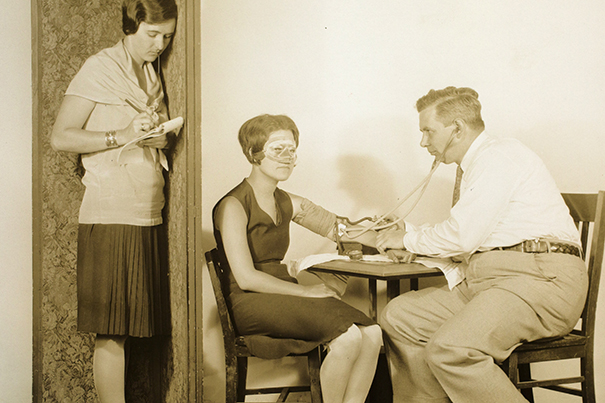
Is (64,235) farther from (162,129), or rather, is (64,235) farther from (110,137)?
(162,129)

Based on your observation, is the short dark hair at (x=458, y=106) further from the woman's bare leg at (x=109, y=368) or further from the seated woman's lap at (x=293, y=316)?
the woman's bare leg at (x=109, y=368)

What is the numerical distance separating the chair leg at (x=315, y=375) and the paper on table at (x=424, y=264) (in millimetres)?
446

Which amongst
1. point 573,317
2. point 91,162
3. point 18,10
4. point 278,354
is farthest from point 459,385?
point 18,10

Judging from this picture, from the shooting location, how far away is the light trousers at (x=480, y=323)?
2.16 meters

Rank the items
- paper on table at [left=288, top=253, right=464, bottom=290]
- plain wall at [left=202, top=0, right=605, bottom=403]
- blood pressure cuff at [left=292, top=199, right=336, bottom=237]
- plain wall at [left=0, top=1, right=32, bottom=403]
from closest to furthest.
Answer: paper on table at [left=288, top=253, right=464, bottom=290]
plain wall at [left=0, top=1, right=32, bottom=403]
blood pressure cuff at [left=292, top=199, right=336, bottom=237]
plain wall at [left=202, top=0, right=605, bottom=403]

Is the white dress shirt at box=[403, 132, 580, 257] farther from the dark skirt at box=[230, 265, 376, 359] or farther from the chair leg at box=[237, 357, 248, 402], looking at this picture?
the chair leg at box=[237, 357, 248, 402]

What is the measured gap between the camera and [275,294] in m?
2.40

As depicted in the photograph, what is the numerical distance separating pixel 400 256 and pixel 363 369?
61 centimetres

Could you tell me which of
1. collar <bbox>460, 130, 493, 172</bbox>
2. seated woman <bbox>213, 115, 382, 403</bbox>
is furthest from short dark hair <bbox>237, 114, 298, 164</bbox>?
collar <bbox>460, 130, 493, 172</bbox>

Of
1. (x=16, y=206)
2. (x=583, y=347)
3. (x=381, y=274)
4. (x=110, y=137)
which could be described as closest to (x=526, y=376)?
(x=583, y=347)

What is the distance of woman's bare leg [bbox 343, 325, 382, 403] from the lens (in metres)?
2.31

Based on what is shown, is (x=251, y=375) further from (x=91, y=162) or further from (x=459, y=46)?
(x=459, y=46)

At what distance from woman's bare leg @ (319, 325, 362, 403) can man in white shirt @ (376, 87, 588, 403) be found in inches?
12.0

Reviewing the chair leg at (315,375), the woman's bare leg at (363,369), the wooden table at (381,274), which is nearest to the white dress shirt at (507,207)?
the wooden table at (381,274)
